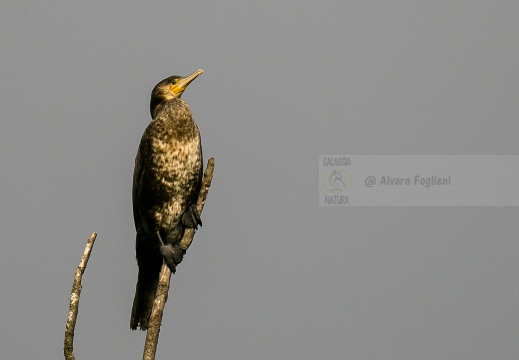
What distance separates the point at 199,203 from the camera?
34.5ft

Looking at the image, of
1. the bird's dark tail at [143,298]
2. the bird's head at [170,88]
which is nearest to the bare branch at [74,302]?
the bird's dark tail at [143,298]

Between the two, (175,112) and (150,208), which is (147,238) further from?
(175,112)

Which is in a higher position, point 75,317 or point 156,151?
point 156,151

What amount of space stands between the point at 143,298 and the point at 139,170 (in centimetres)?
105

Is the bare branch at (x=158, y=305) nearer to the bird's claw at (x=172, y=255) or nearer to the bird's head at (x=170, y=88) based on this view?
the bird's claw at (x=172, y=255)

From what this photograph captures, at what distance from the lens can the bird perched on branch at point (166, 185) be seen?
10.5 metres

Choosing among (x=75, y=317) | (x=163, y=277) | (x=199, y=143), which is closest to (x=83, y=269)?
(x=75, y=317)

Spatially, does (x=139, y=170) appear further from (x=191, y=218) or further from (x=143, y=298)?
(x=143, y=298)

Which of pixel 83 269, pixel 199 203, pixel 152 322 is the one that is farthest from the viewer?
pixel 199 203

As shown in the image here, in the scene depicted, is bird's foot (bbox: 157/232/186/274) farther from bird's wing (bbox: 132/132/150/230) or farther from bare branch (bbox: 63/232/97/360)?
bare branch (bbox: 63/232/97/360)

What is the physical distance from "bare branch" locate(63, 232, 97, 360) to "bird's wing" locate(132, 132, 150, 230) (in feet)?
4.86

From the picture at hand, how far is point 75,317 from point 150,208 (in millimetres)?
1596

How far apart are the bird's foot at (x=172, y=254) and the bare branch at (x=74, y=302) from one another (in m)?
1.20

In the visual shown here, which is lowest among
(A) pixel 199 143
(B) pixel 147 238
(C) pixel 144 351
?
(C) pixel 144 351
